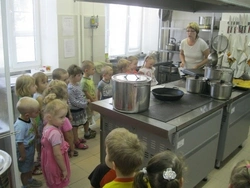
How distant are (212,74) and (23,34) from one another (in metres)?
2.37

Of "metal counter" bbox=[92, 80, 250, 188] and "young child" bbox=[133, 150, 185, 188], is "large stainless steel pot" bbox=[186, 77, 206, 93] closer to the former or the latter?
"metal counter" bbox=[92, 80, 250, 188]

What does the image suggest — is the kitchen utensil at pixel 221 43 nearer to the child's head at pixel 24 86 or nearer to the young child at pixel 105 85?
the young child at pixel 105 85

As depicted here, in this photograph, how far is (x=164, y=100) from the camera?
6.82 feet

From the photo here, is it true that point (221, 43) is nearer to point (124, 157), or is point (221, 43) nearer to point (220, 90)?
point (220, 90)

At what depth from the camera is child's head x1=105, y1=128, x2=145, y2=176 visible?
114 centimetres

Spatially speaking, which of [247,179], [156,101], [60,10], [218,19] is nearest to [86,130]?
[156,101]

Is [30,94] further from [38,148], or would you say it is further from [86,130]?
[86,130]

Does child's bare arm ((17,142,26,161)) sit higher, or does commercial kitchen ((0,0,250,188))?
commercial kitchen ((0,0,250,188))

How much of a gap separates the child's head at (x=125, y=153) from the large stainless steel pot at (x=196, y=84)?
1.27 m

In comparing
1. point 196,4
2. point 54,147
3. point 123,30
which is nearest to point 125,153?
point 54,147

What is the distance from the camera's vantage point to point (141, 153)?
1180 millimetres

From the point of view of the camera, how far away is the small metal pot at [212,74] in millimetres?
2400

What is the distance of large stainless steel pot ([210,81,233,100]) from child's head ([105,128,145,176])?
1260 mm

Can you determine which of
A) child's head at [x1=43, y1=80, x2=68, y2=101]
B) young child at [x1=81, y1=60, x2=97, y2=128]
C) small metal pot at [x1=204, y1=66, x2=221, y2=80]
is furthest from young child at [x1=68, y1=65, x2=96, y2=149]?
small metal pot at [x1=204, y1=66, x2=221, y2=80]
